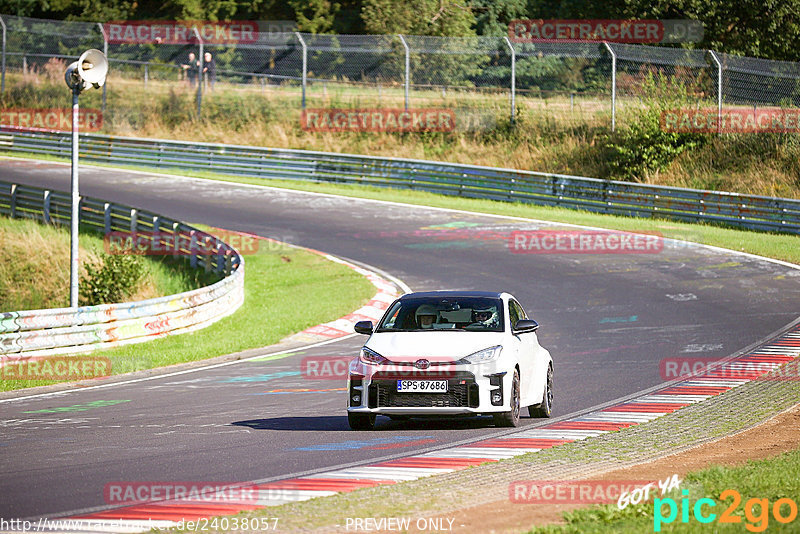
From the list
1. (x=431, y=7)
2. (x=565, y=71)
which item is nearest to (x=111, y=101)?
(x=431, y=7)

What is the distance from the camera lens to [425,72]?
40.1 m

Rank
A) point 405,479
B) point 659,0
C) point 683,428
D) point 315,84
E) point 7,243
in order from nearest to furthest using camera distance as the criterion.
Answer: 1. point 405,479
2. point 683,428
3. point 7,243
4. point 315,84
5. point 659,0

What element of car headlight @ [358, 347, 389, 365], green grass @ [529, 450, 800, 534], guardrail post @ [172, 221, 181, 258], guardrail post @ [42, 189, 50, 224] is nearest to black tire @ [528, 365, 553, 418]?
car headlight @ [358, 347, 389, 365]

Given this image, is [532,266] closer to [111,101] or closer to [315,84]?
[315,84]

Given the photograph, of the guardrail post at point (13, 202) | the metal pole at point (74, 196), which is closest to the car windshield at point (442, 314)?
the metal pole at point (74, 196)

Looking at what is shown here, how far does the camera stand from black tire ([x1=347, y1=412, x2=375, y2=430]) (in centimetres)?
1100

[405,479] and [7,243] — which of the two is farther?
[7,243]

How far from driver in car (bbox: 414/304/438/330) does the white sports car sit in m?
0.01

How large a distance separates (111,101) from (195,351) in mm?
31888

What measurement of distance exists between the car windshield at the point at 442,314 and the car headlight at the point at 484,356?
2.06ft

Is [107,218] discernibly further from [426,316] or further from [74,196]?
[426,316]

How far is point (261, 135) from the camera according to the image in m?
44.6

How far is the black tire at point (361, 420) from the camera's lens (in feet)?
36.1

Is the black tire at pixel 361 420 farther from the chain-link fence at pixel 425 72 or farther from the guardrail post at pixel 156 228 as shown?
the chain-link fence at pixel 425 72
